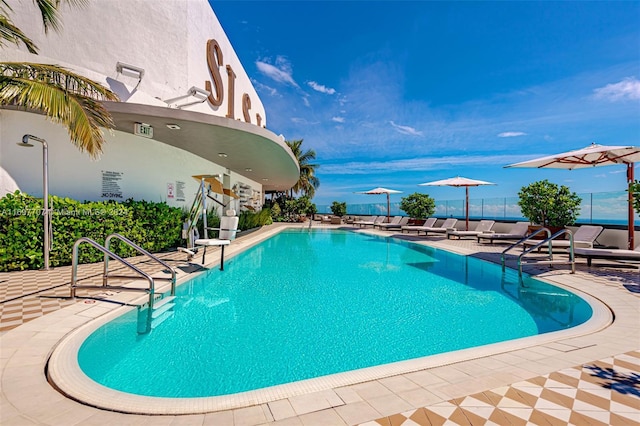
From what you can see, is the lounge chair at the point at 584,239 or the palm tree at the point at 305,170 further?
the palm tree at the point at 305,170

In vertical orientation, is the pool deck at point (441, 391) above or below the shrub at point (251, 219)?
below

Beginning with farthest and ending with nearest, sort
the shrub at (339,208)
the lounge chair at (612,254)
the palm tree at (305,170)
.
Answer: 1. the palm tree at (305,170)
2. the shrub at (339,208)
3. the lounge chair at (612,254)

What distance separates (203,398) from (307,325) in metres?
2.24

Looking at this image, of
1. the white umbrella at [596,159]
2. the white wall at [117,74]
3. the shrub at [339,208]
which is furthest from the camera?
the shrub at [339,208]

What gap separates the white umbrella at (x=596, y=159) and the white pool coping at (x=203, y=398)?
6.34m

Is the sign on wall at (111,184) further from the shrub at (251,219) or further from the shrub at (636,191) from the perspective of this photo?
the shrub at (636,191)

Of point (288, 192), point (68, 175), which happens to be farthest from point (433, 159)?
point (68, 175)

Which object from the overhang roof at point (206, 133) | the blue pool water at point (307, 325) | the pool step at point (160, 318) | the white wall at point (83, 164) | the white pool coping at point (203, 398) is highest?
the overhang roof at point (206, 133)

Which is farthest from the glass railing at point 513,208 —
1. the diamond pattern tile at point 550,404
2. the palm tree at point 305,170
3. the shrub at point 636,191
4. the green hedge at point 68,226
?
the green hedge at point 68,226

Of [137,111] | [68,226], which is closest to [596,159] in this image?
[137,111]

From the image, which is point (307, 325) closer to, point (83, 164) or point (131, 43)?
point (83, 164)

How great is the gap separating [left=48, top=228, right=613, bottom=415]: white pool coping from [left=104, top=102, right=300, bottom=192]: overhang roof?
4.80m

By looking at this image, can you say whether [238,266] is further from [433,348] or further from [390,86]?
[390,86]

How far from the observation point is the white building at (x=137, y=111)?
6727 millimetres
